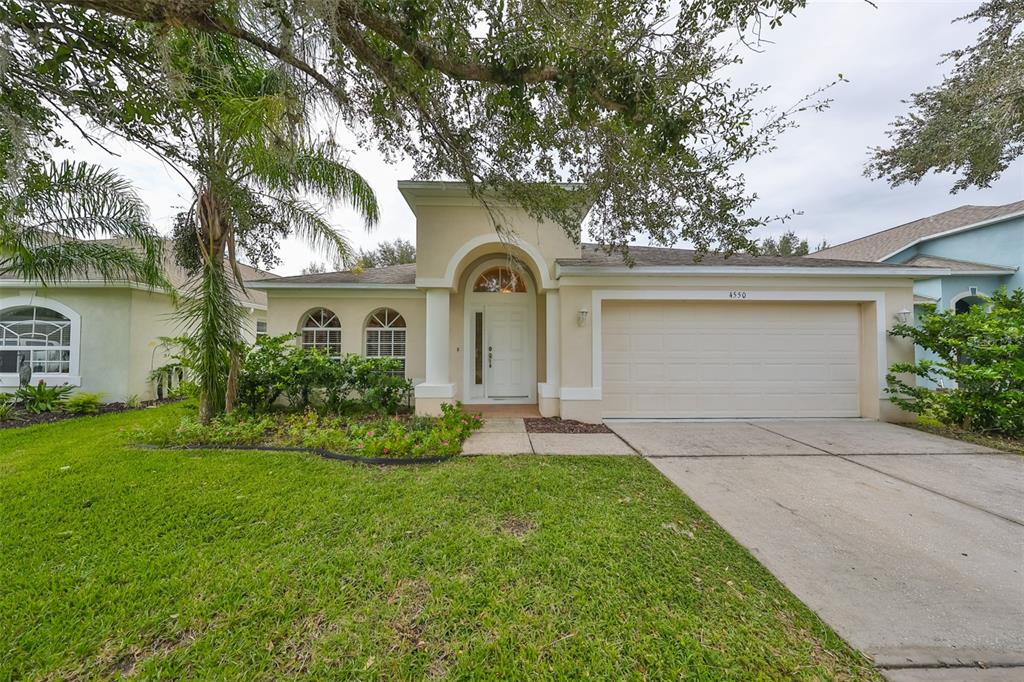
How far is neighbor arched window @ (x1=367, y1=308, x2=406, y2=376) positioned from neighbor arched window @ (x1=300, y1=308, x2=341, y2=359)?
78 centimetres

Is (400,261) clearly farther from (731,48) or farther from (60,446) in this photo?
(731,48)

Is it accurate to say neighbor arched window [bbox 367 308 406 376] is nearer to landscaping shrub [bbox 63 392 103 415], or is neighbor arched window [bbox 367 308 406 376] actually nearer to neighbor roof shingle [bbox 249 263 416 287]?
neighbor roof shingle [bbox 249 263 416 287]

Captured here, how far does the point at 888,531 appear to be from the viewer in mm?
3254

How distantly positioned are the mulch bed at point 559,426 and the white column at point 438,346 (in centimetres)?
183

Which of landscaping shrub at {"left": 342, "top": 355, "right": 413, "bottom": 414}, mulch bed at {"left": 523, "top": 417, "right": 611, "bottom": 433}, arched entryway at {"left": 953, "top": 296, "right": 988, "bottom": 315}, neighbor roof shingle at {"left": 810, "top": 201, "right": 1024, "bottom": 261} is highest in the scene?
neighbor roof shingle at {"left": 810, "top": 201, "right": 1024, "bottom": 261}

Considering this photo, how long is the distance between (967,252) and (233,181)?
2200 cm

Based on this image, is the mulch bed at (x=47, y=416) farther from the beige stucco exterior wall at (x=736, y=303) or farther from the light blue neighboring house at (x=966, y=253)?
the light blue neighboring house at (x=966, y=253)

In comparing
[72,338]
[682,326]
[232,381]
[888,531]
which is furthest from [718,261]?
[72,338]

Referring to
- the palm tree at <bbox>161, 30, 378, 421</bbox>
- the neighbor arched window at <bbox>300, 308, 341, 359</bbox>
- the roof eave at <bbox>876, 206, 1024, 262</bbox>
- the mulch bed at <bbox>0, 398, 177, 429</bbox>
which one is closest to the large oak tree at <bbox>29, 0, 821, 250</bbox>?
the palm tree at <bbox>161, 30, 378, 421</bbox>

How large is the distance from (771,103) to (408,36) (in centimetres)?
433

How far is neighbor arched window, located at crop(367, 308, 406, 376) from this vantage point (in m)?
9.41

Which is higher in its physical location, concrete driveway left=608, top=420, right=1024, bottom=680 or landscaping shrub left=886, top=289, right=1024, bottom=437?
landscaping shrub left=886, top=289, right=1024, bottom=437

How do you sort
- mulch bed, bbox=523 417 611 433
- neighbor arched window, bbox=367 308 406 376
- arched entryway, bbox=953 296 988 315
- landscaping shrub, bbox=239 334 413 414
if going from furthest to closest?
arched entryway, bbox=953 296 988 315 < neighbor arched window, bbox=367 308 406 376 < landscaping shrub, bbox=239 334 413 414 < mulch bed, bbox=523 417 611 433

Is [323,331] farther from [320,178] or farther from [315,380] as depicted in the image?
[320,178]
